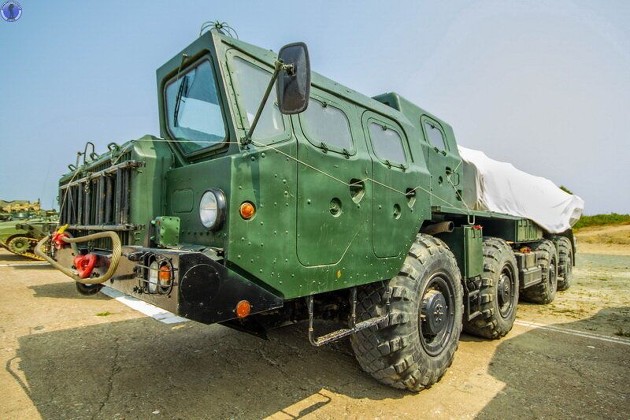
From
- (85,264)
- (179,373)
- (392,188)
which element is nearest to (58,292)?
(179,373)

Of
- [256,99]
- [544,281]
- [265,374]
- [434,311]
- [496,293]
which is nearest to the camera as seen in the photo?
[256,99]

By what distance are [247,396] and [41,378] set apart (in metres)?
2.05

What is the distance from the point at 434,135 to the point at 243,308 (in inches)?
169

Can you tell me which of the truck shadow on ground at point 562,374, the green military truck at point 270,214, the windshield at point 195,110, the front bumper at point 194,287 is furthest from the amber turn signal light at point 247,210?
the truck shadow on ground at point 562,374

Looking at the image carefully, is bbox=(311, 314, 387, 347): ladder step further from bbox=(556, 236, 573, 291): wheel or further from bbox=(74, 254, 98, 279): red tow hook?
bbox=(556, 236, 573, 291): wheel

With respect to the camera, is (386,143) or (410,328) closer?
(410,328)

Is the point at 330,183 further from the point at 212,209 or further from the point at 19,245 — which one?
the point at 19,245

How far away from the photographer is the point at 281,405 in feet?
10.6

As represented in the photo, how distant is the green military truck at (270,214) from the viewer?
7.74 ft

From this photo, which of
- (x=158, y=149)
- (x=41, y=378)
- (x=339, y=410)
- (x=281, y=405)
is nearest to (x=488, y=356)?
(x=339, y=410)

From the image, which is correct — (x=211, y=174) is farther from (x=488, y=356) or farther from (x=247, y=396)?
(x=488, y=356)

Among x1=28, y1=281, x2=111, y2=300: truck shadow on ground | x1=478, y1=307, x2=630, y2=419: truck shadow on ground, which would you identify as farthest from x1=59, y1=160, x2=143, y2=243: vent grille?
x1=28, y1=281, x2=111, y2=300: truck shadow on ground

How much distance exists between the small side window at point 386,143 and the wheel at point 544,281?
16.1 ft

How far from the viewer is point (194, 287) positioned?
84.0 inches
